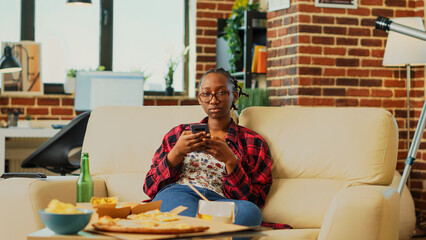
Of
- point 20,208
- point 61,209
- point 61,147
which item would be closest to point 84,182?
point 20,208

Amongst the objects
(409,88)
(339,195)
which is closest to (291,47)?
(409,88)

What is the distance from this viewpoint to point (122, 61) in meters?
6.03

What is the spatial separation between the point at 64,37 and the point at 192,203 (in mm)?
3888

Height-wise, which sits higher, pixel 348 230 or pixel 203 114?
pixel 203 114

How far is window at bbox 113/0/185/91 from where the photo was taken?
6.04 metres

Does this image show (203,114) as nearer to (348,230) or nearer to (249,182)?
(249,182)

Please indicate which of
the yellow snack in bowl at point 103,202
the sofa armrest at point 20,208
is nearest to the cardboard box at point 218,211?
the yellow snack in bowl at point 103,202

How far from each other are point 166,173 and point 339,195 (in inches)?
27.6

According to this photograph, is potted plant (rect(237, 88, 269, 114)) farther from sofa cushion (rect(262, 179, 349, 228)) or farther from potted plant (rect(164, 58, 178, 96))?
sofa cushion (rect(262, 179, 349, 228))

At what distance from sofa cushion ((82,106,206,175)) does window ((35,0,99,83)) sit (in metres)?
3.00

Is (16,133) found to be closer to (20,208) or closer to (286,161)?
(20,208)

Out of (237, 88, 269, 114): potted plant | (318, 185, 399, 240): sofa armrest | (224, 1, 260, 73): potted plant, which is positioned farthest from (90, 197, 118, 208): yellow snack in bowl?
(224, 1, 260, 73): potted plant

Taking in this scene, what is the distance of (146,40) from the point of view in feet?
20.0

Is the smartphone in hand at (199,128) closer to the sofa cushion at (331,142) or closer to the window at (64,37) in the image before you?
the sofa cushion at (331,142)
